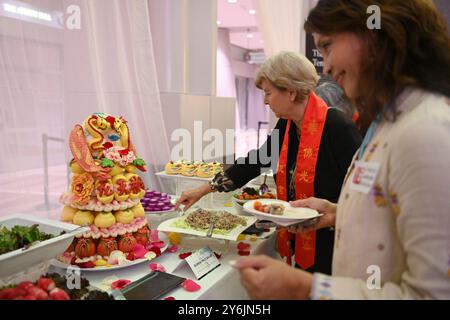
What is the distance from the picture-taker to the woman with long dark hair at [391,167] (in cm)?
56

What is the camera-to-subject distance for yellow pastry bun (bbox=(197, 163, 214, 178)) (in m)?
1.95

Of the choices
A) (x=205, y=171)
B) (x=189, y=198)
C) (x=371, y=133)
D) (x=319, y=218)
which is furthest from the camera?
(x=205, y=171)

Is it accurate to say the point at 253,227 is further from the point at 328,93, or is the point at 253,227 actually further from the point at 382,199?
the point at 328,93

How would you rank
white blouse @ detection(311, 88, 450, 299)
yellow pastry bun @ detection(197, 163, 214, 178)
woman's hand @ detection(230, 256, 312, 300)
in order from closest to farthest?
white blouse @ detection(311, 88, 450, 299) < woman's hand @ detection(230, 256, 312, 300) < yellow pastry bun @ detection(197, 163, 214, 178)

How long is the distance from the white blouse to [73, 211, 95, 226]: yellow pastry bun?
Result: 81cm

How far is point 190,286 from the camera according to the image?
104 cm

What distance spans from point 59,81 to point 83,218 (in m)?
0.93

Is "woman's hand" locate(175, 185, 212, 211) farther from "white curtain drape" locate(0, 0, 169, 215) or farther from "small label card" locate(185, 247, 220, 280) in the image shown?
"white curtain drape" locate(0, 0, 169, 215)

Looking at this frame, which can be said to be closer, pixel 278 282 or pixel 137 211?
pixel 278 282

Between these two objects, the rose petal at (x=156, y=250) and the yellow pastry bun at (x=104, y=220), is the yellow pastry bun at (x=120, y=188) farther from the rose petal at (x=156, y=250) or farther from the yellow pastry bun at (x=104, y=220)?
the rose petal at (x=156, y=250)

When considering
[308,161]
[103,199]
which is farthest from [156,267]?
[308,161]

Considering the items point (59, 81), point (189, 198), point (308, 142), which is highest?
point (59, 81)

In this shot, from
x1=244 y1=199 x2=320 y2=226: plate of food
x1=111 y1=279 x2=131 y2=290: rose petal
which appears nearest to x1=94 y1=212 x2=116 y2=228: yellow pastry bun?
x1=111 y1=279 x2=131 y2=290: rose petal

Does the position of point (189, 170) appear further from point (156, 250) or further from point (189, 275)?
point (189, 275)
